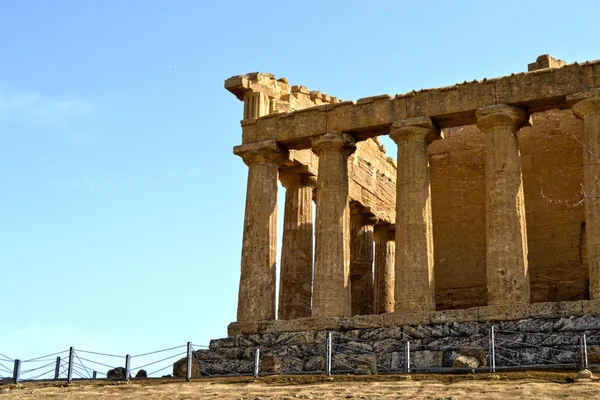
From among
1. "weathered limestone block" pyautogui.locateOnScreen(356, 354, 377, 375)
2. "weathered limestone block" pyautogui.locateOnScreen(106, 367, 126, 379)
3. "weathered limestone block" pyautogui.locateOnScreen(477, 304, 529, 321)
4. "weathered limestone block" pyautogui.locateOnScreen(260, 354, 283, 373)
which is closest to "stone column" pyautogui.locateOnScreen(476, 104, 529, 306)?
"weathered limestone block" pyautogui.locateOnScreen(477, 304, 529, 321)

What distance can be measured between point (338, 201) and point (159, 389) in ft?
32.3

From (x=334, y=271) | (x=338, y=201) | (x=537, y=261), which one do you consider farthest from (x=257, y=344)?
(x=537, y=261)

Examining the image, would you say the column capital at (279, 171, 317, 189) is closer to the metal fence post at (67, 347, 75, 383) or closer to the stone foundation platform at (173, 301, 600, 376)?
the stone foundation platform at (173, 301, 600, 376)

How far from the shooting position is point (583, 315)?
24.3m

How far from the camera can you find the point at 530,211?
1277 inches

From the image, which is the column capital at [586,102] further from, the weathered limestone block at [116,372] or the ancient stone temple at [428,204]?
the weathered limestone block at [116,372]

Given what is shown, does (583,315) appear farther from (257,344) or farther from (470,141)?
(470,141)

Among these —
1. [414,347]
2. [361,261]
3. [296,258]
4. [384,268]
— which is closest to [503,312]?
[414,347]

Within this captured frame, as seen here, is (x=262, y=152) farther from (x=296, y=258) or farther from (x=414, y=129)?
(x=414, y=129)

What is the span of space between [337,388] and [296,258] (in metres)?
12.8

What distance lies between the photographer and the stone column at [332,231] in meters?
28.5

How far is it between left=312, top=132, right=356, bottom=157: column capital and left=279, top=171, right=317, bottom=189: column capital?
129 inches

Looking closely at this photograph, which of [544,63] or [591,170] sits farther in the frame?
[544,63]

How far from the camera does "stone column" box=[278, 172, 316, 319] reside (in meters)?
32.5
